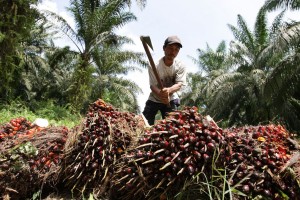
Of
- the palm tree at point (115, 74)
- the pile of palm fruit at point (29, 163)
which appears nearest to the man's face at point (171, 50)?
the pile of palm fruit at point (29, 163)

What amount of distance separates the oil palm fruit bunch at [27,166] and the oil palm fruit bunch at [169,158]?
0.43 metres

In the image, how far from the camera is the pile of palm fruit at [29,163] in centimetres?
185

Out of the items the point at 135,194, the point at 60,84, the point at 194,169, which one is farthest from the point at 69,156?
the point at 60,84

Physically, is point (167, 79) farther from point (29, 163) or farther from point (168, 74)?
point (29, 163)

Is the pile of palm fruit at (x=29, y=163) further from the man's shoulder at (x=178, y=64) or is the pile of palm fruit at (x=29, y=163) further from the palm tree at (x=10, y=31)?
the palm tree at (x=10, y=31)

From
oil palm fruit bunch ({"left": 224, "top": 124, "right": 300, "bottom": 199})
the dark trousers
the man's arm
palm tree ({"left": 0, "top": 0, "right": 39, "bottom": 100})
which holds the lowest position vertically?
oil palm fruit bunch ({"left": 224, "top": 124, "right": 300, "bottom": 199})

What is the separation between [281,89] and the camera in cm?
1092

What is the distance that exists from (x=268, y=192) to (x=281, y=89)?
33.2ft

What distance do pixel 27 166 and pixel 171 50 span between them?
1.96m

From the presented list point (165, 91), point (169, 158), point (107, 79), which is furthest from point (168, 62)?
point (107, 79)

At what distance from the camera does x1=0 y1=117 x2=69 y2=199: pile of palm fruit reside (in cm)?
185

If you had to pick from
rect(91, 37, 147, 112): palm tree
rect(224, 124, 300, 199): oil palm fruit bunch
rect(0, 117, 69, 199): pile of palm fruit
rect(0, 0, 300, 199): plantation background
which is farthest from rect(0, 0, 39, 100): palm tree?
rect(224, 124, 300, 199): oil palm fruit bunch

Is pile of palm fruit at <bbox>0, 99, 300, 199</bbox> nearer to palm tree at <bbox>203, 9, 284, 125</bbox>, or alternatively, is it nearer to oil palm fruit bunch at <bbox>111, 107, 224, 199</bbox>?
oil palm fruit bunch at <bbox>111, 107, 224, 199</bbox>

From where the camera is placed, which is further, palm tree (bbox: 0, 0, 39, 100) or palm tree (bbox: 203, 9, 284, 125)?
palm tree (bbox: 203, 9, 284, 125)
